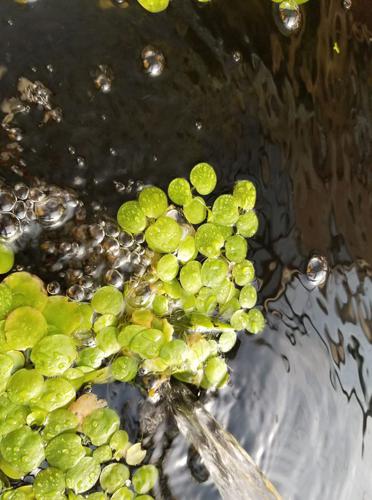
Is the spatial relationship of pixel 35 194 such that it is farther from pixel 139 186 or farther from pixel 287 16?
pixel 287 16

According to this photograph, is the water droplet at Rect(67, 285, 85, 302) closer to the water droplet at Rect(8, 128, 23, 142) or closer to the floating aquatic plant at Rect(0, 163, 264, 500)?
the floating aquatic plant at Rect(0, 163, 264, 500)

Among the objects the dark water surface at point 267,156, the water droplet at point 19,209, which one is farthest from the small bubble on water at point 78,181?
the water droplet at point 19,209

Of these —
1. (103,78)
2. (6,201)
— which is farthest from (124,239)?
(103,78)

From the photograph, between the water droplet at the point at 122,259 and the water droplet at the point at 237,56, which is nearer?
the water droplet at the point at 122,259

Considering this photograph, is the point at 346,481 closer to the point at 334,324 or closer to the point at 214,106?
the point at 334,324

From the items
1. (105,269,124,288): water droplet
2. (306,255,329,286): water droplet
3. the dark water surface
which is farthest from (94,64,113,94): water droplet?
(306,255,329,286): water droplet

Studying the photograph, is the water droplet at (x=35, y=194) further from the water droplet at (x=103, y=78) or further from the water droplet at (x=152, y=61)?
the water droplet at (x=152, y=61)
